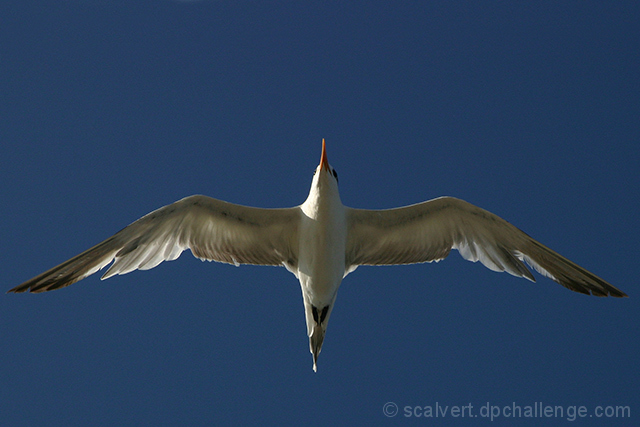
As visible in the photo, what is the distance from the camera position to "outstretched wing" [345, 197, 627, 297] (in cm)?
884

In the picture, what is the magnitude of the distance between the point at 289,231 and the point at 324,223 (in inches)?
30.8

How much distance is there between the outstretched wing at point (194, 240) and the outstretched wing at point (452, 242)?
1.13 m

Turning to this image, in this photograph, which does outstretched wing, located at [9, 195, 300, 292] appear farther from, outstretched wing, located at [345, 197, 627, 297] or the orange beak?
outstretched wing, located at [345, 197, 627, 297]

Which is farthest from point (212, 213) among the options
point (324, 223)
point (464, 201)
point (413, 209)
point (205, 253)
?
point (464, 201)

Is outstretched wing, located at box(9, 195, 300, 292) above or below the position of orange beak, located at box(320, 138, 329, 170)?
below

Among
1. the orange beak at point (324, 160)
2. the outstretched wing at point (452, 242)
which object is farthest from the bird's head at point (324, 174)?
the outstretched wing at point (452, 242)

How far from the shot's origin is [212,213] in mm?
8656

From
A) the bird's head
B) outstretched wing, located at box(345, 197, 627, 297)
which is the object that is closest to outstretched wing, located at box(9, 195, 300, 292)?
the bird's head

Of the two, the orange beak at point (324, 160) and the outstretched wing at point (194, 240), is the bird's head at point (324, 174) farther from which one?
the outstretched wing at point (194, 240)

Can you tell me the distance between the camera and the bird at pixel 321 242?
27.7 ft

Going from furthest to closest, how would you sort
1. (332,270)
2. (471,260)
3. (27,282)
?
1. (471,260)
2. (332,270)
3. (27,282)

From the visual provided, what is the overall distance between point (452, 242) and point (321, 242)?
2.29 m

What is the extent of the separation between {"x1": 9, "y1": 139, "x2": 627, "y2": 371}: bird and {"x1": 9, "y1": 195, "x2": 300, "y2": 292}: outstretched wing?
15mm

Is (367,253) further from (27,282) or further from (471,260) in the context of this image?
(27,282)
